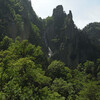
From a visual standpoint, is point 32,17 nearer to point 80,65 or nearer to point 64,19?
point 64,19

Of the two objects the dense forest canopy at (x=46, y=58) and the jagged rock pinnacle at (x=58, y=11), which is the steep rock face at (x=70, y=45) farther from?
the jagged rock pinnacle at (x=58, y=11)

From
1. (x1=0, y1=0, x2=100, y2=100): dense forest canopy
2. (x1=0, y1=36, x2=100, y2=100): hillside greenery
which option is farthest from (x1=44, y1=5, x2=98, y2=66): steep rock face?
(x1=0, y1=36, x2=100, y2=100): hillside greenery

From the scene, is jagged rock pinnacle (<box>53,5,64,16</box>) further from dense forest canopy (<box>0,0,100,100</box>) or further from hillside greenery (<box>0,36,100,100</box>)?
hillside greenery (<box>0,36,100,100</box>)

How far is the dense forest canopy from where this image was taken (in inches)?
826

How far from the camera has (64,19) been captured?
11300 cm

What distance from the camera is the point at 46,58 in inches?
2464

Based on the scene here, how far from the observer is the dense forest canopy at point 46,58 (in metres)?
21.0

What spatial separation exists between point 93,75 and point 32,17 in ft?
211

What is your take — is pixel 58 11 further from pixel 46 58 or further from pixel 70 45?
pixel 46 58

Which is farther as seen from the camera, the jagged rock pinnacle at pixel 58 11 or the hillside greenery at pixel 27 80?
the jagged rock pinnacle at pixel 58 11

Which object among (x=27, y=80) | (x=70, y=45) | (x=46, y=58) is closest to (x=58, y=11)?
(x=70, y=45)

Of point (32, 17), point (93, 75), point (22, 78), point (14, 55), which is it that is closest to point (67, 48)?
point (93, 75)


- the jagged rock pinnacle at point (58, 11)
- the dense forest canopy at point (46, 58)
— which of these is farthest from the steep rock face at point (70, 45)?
the jagged rock pinnacle at point (58, 11)

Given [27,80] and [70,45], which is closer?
[27,80]
